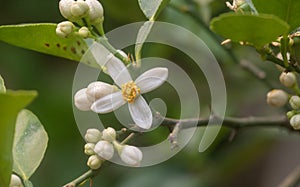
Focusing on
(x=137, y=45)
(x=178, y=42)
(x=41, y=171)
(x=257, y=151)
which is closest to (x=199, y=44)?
(x=178, y=42)

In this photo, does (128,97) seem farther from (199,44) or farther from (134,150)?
(199,44)

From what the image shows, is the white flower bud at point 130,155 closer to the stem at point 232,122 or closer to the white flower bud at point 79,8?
the stem at point 232,122

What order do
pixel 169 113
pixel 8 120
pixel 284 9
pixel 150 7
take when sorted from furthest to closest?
1. pixel 169 113
2. pixel 150 7
3. pixel 284 9
4. pixel 8 120

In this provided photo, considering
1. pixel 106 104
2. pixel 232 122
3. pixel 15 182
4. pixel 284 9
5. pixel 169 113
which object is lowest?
pixel 169 113

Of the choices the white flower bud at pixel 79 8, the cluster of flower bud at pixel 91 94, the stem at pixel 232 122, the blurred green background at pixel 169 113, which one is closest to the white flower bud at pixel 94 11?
the white flower bud at pixel 79 8

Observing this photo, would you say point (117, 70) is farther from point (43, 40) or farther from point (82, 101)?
point (43, 40)

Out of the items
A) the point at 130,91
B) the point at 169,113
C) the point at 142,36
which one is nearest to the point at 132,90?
the point at 130,91
